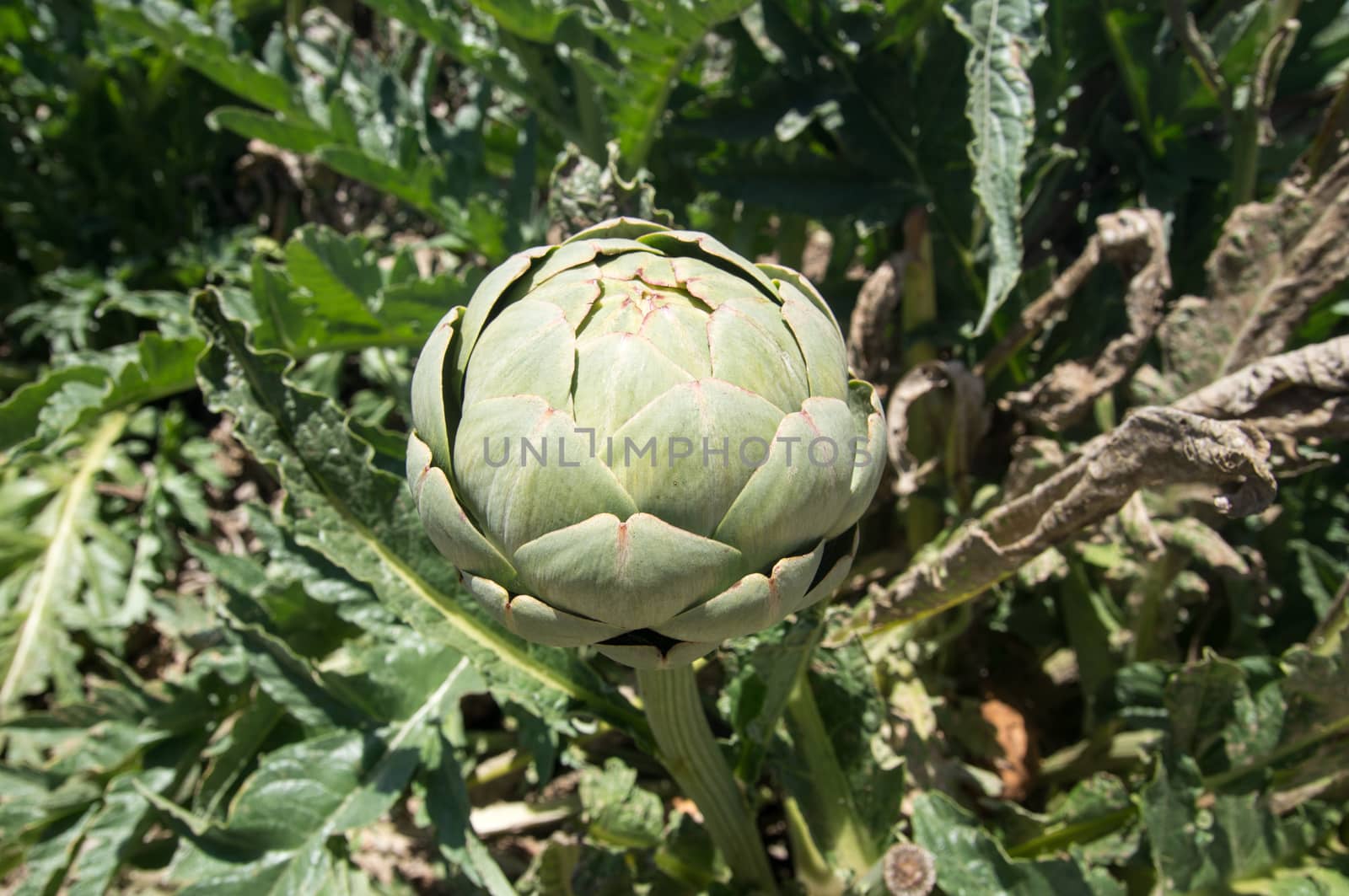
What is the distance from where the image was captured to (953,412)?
161cm

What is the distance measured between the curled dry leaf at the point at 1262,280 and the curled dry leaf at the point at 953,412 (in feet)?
0.88

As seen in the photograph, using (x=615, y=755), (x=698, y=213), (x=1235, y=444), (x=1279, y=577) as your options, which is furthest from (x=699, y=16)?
(x=1279, y=577)

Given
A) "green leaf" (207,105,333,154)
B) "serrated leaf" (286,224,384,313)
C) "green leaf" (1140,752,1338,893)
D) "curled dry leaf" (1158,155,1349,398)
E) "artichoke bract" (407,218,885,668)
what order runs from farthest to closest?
"green leaf" (207,105,333,154) → "serrated leaf" (286,224,384,313) → "curled dry leaf" (1158,155,1349,398) → "green leaf" (1140,752,1338,893) → "artichoke bract" (407,218,885,668)

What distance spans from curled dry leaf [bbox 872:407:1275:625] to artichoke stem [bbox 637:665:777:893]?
1.02 ft

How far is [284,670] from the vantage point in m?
1.42

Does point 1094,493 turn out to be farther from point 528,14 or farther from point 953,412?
point 528,14

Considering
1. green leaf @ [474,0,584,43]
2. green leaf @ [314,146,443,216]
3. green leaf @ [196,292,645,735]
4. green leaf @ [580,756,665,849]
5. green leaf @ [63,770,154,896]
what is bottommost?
green leaf @ [63,770,154,896]

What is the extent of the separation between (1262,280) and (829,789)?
92 centimetres

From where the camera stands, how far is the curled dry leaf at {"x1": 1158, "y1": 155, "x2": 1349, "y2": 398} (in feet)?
4.57

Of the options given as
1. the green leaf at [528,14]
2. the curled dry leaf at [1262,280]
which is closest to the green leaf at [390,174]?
the green leaf at [528,14]

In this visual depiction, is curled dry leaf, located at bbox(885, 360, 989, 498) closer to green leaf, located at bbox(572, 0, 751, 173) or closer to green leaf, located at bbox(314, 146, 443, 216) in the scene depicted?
green leaf, located at bbox(572, 0, 751, 173)

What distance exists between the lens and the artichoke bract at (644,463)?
80 centimetres

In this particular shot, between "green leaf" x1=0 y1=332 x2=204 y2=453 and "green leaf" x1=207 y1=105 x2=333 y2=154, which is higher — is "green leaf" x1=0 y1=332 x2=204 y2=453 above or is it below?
below

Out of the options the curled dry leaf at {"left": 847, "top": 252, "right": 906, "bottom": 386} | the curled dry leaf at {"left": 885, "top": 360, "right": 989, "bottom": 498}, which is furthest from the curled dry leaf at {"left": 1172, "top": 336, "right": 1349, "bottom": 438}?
the curled dry leaf at {"left": 847, "top": 252, "right": 906, "bottom": 386}
